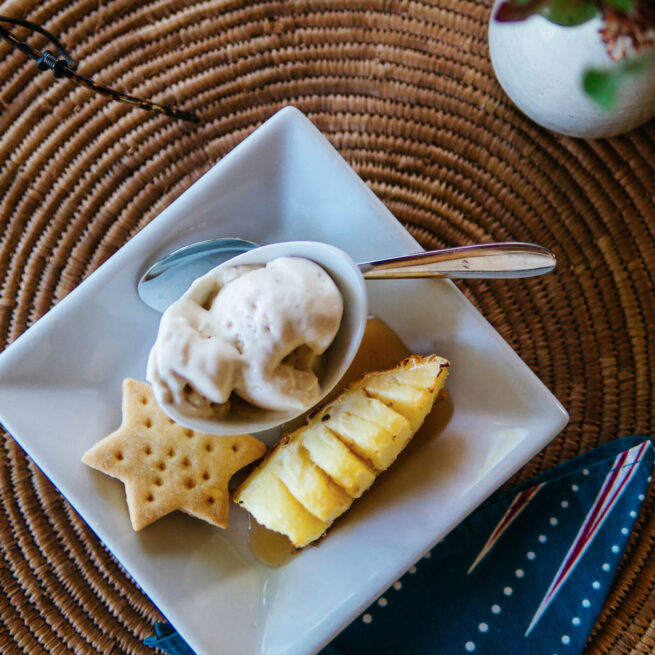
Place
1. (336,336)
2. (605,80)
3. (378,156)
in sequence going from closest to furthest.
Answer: (605,80)
(336,336)
(378,156)

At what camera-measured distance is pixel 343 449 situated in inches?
35.4

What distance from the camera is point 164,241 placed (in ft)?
3.11

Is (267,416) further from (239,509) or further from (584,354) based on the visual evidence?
(584,354)

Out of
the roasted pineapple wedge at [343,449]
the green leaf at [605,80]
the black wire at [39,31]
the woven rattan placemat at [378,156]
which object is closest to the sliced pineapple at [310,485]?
the roasted pineapple wedge at [343,449]

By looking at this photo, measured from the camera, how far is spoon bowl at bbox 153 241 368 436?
830mm

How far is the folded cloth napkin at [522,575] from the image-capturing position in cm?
105

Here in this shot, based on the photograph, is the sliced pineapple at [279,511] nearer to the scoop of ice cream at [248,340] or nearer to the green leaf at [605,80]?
the scoop of ice cream at [248,340]

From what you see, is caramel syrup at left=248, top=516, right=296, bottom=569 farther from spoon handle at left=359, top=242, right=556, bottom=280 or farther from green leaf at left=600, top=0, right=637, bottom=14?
green leaf at left=600, top=0, right=637, bottom=14

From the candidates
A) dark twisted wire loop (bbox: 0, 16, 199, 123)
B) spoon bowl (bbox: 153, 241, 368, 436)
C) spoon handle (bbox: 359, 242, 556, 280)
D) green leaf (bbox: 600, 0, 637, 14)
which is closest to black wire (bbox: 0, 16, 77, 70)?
dark twisted wire loop (bbox: 0, 16, 199, 123)

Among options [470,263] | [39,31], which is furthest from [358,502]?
[39,31]

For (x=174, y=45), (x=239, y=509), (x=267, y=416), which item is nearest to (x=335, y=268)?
(x=267, y=416)

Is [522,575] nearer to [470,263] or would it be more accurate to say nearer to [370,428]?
[370,428]

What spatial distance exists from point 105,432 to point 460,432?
0.50 metres

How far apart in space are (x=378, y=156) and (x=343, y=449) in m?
0.49
